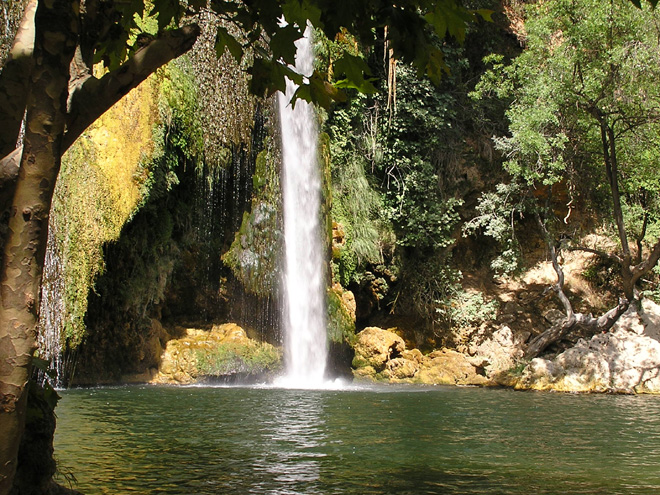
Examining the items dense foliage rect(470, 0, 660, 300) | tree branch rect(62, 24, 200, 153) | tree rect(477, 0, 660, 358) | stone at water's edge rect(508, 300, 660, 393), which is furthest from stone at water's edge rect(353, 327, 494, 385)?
tree branch rect(62, 24, 200, 153)

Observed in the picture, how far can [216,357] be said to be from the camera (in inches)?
535

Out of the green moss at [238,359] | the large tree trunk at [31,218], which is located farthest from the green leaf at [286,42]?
the green moss at [238,359]

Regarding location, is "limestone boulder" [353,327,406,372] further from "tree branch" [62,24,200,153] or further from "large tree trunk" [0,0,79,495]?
"large tree trunk" [0,0,79,495]

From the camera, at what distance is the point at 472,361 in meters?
16.2

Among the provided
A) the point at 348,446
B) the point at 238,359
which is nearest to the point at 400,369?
the point at 238,359

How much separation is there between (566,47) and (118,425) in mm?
12165

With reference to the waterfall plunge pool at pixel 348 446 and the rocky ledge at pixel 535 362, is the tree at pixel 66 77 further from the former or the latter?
the rocky ledge at pixel 535 362

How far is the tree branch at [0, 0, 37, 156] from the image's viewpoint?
242cm

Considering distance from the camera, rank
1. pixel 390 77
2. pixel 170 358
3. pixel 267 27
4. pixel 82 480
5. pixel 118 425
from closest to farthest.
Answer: pixel 267 27, pixel 82 480, pixel 118 425, pixel 170 358, pixel 390 77

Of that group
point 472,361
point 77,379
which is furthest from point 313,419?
point 472,361

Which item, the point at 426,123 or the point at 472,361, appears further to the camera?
the point at 426,123

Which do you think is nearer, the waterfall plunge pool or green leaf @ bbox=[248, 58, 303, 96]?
green leaf @ bbox=[248, 58, 303, 96]

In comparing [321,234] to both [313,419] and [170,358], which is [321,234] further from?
[313,419]

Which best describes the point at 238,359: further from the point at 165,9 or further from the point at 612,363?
the point at 165,9
